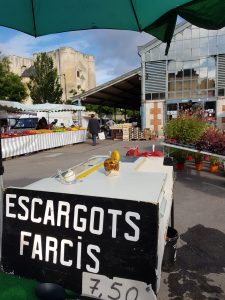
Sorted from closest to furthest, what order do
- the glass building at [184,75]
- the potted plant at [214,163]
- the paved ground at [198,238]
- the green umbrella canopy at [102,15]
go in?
the green umbrella canopy at [102,15]
the paved ground at [198,238]
the potted plant at [214,163]
the glass building at [184,75]

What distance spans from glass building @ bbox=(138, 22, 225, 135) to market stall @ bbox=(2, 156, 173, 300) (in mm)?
21001

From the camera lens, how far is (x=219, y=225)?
204 inches

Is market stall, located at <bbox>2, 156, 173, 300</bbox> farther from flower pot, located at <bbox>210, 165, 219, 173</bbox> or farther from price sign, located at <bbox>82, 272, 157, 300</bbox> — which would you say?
flower pot, located at <bbox>210, 165, 219, 173</bbox>

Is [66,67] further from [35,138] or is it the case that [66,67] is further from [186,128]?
[186,128]

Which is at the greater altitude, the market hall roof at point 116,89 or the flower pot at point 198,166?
the market hall roof at point 116,89

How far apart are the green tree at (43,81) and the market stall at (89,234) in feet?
170

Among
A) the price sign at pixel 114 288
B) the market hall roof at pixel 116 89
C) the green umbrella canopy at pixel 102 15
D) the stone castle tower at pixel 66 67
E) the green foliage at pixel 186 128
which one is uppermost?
the stone castle tower at pixel 66 67

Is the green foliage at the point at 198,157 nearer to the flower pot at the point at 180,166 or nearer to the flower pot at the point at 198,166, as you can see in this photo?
the flower pot at the point at 198,166

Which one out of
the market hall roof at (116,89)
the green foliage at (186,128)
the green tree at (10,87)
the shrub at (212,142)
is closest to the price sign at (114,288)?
the shrub at (212,142)

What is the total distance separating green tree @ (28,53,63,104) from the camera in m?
52.2

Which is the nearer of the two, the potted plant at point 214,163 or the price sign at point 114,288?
the price sign at point 114,288

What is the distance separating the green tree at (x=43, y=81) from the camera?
171 feet

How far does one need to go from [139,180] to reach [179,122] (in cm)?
742

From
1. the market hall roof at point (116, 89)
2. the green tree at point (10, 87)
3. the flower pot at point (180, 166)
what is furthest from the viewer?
the green tree at point (10, 87)
